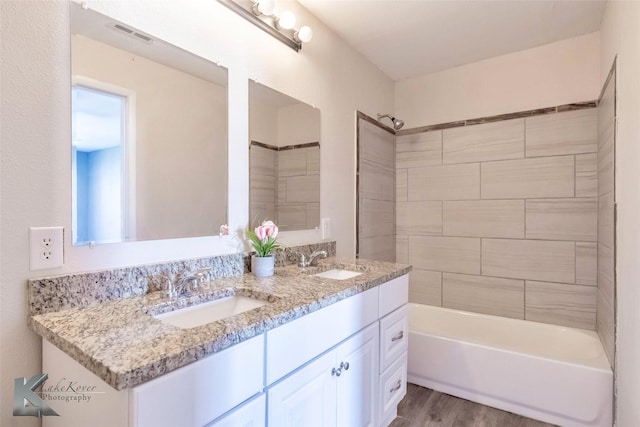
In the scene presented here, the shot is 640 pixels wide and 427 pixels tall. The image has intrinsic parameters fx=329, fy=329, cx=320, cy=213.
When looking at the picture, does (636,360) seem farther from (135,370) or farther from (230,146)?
(230,146)

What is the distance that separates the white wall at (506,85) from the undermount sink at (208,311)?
7.63 ft

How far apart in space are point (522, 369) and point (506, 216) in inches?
44.2

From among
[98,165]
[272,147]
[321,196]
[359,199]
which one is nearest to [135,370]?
[98,165]

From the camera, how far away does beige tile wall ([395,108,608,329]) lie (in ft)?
7.55

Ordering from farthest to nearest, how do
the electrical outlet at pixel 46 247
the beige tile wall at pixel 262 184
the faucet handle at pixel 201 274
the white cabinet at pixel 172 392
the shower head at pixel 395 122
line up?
1. the shower head at pixel 395 122
2. the beige tile wall at pixel 262 184
3. the faucet handle at pixel 201 274
4. the electrical outlet at pixel 46 247
5. the white cabinet at pixel 172 392

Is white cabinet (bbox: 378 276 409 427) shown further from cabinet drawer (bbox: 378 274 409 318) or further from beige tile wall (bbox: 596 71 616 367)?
beige tile wall (bbox: 596 71 616 367)

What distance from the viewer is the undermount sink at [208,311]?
1.08 m

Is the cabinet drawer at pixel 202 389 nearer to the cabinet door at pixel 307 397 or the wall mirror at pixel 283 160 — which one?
the cabinet door at pixel 307 397

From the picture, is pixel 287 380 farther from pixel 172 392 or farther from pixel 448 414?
pixel 448 414

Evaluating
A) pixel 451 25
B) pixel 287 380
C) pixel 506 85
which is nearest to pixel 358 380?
pixel 287 380

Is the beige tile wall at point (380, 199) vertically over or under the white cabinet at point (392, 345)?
over

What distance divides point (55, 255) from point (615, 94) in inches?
98.8

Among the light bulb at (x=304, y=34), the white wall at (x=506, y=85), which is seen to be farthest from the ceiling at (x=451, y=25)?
the light bulb at (x=304, y=34)

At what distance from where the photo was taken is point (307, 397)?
111 centimetres
